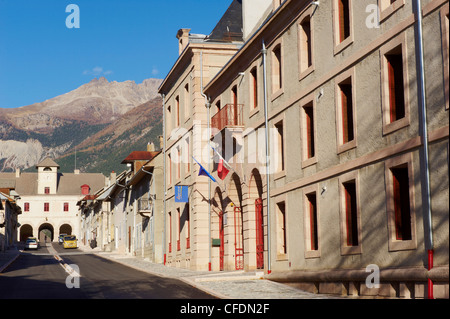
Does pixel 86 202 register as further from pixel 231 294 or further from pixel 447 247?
pixel 447 247

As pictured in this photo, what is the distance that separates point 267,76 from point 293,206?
5.44 metres

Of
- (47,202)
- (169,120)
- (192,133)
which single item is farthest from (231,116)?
(47,202)

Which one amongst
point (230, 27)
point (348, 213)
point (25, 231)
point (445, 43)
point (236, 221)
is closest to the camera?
point (445, 43)

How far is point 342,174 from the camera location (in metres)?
18.8

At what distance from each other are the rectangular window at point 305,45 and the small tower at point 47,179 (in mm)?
107097

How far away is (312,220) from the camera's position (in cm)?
2122

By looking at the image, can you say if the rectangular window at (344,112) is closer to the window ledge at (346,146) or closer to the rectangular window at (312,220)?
the window ledge at (346,146)

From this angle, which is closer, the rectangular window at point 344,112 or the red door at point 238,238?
the rectangular window at point 344,112

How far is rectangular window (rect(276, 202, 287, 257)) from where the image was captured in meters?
23.5

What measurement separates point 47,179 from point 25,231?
10.2m

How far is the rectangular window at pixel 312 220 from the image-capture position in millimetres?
20953

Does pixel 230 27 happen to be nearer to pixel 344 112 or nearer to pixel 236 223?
pixel 236 223

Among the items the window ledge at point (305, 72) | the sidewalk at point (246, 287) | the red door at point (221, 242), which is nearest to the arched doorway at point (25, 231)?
the red door at point (221, 242)

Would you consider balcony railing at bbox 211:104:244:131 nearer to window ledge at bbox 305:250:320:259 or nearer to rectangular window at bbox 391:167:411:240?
window ledge at bbox 305:250:320:259
